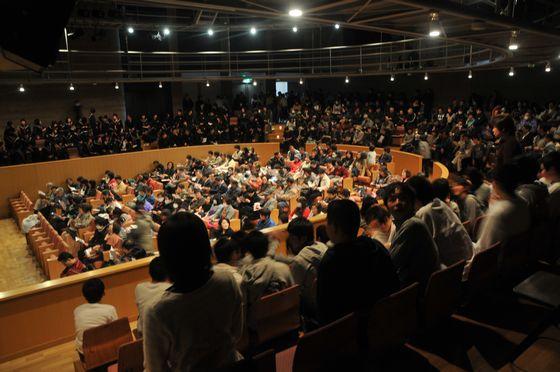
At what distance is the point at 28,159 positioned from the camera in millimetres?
12211

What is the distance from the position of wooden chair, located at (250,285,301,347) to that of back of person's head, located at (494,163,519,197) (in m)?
1.64

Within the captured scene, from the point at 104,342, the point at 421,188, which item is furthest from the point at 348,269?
the point at 104,342

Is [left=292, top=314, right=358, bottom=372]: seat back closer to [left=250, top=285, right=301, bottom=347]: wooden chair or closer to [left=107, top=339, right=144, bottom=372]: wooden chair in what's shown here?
[left=250, top=285, right=301, bottom=347]: wooden chair

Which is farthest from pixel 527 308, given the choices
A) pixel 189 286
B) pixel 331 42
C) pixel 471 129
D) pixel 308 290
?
pixel 331 42

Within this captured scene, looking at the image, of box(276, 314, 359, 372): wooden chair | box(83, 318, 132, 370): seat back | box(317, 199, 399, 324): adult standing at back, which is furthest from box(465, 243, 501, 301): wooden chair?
box(83, 318, 132, 370): seat back

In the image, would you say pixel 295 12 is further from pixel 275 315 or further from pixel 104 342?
pixel 104 342

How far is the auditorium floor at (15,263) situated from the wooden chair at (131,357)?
5.04m

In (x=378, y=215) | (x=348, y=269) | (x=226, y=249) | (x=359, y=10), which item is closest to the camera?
(x=348, y=269)

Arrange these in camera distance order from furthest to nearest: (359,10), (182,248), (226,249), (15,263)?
(15,263) → (359,10) → (226,249) → (182,248)

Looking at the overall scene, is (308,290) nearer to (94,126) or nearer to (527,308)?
(527,308)

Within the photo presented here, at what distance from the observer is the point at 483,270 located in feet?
9.96

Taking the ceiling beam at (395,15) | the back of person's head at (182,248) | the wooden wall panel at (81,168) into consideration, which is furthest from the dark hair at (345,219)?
the wooden wall panel at (81,168)

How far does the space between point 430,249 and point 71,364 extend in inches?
134

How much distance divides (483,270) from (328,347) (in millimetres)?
1460
